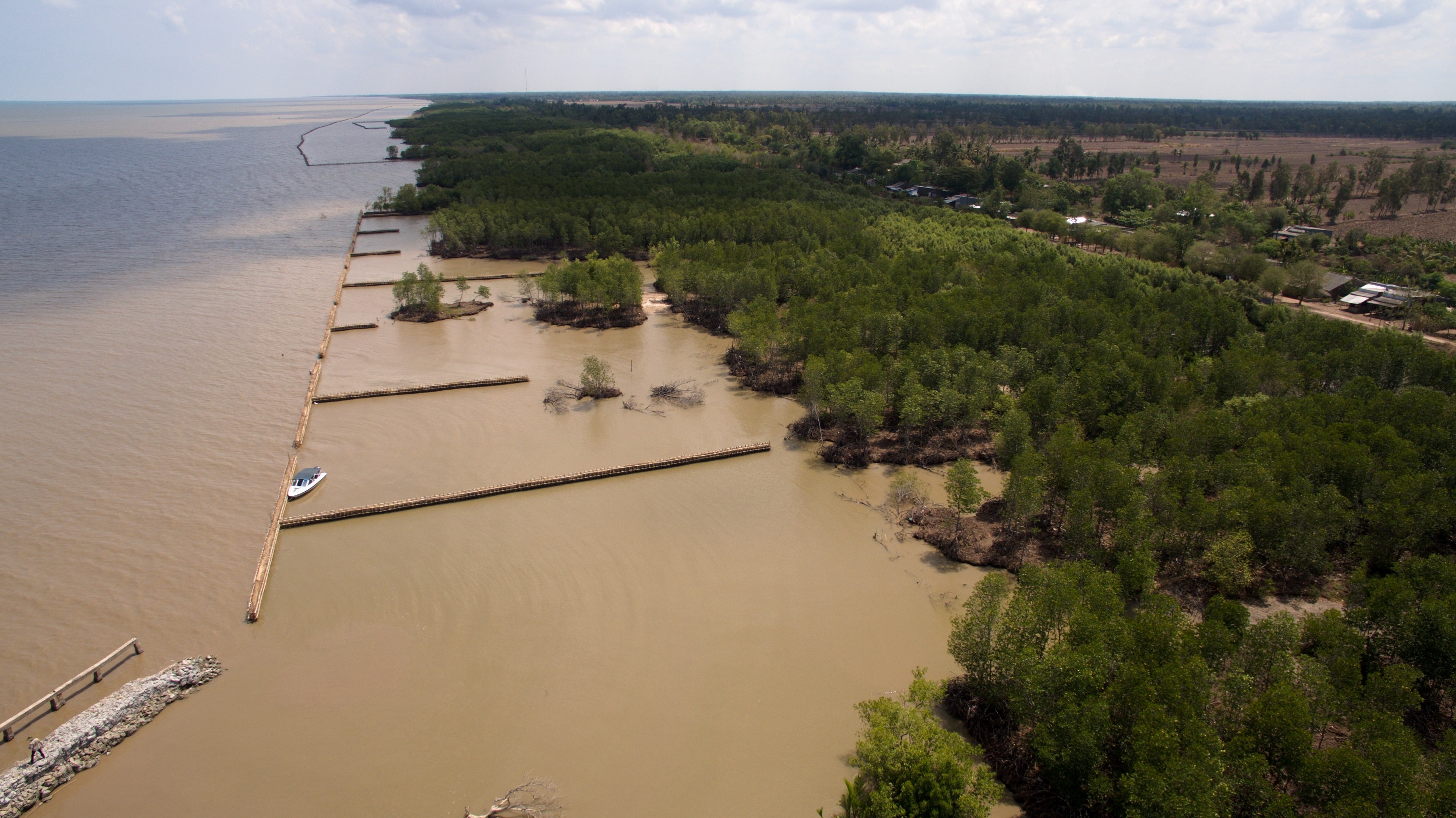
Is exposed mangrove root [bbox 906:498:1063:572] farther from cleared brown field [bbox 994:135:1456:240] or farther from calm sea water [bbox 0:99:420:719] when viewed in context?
cleared brown field [bbox 994:135:1456:240]

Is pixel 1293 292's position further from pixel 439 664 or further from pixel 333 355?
pixel 333 355

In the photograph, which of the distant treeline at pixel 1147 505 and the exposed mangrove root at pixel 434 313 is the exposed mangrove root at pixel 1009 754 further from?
the exposed mangrove root at pixel 434 313

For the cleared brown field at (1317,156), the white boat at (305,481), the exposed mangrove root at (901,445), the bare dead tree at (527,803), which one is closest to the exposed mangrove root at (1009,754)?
the bare dead tree at (527,803)

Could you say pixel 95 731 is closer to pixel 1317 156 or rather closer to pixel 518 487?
pixel 518 487

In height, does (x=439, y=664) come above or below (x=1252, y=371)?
below

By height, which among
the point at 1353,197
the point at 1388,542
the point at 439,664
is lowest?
the point at 439,664

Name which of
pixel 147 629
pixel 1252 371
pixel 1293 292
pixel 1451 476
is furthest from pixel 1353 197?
pixel 147 629

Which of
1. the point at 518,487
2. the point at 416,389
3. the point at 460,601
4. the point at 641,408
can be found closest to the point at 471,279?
the point at 416,389

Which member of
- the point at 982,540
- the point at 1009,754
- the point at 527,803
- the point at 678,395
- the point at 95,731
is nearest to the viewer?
the point at 527,803
